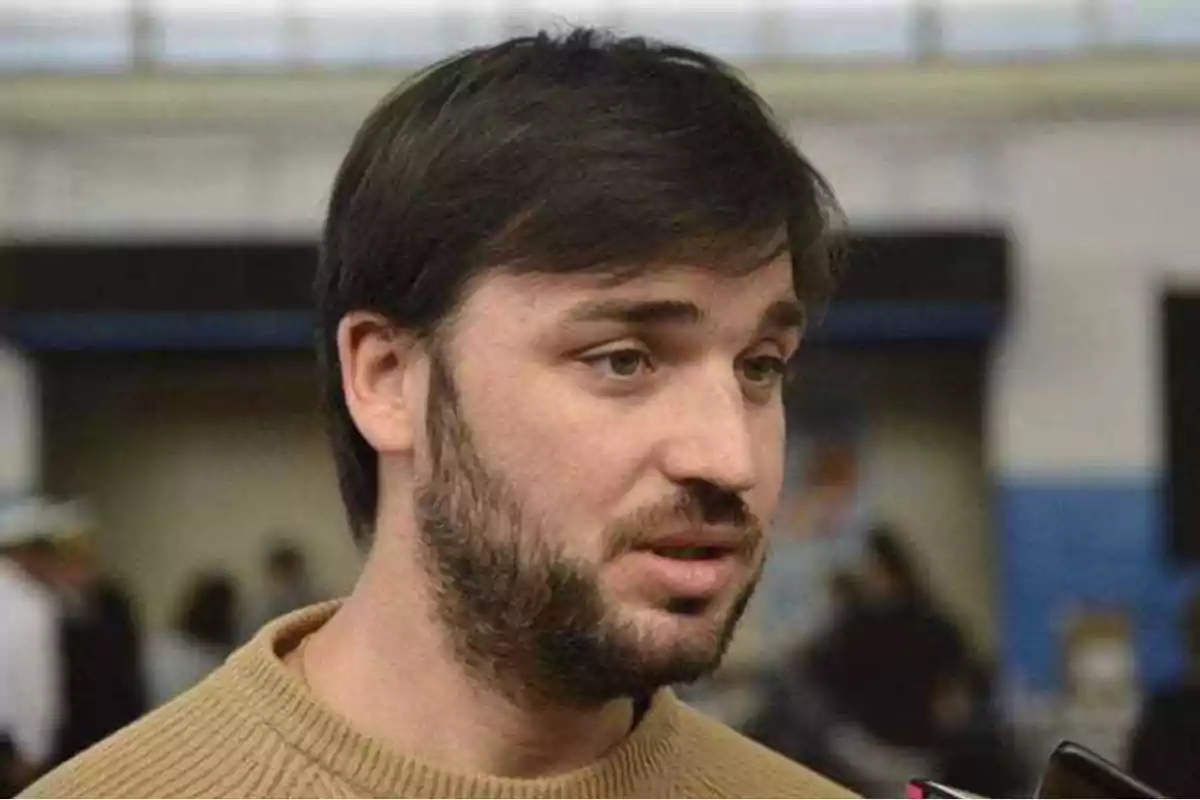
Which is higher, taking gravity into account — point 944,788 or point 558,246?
point 558,246

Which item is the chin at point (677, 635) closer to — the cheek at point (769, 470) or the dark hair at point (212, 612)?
the cheek at point (769, 470)

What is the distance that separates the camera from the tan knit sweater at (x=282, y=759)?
1043mm

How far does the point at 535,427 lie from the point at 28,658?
1908 mm

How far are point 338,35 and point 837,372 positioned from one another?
1.75 metres

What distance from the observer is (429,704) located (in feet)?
3.51

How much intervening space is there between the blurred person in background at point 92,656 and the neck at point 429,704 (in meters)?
1.19

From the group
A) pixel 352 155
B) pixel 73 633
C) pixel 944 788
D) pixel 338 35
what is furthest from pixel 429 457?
pixel 338 35

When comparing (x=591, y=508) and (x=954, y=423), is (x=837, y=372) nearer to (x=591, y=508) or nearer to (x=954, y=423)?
(x=954, y=423)

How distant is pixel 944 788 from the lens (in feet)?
3.14

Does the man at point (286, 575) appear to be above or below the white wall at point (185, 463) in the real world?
below

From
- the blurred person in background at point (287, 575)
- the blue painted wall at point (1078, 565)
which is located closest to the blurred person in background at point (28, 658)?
the blurred person in background at point (287, 575)

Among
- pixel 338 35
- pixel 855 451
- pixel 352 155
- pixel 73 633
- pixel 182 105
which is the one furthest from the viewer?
pixel 855 451

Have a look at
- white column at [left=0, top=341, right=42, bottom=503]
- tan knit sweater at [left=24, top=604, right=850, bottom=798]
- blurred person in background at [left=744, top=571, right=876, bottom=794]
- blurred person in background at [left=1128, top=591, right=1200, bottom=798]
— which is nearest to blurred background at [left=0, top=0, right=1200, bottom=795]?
white column at [left=0, top=341, right=42, bottom=503]

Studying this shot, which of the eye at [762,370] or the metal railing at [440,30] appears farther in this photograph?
the metal railing at [440,30]
